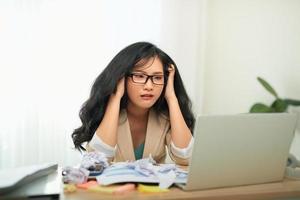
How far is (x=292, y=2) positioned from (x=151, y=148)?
1855mm

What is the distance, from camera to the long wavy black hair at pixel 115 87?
4.36 ft

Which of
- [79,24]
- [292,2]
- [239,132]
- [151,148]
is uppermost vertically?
[292,2]

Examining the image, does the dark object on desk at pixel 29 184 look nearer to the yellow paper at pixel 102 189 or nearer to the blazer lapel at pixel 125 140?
the yellow paper at pixel 102 189

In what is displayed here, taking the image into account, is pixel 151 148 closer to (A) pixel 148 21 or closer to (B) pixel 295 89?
(A) pixel 148 21

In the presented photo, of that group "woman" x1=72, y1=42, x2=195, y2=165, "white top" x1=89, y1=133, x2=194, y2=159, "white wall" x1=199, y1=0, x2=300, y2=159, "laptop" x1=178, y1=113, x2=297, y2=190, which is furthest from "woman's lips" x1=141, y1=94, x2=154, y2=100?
"white wall" x1=199, y1=0, x2=300, y2=159

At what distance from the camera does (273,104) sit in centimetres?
248

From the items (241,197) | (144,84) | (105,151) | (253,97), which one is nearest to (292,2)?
(253,97)

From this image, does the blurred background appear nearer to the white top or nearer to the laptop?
the white top

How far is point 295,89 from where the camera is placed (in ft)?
8.84

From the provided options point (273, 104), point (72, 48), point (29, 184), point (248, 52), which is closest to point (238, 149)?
point (29, 184)

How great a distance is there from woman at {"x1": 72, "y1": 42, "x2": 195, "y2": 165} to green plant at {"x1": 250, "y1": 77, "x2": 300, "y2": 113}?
1.07m

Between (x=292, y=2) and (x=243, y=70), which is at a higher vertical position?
(x=292, y=2)

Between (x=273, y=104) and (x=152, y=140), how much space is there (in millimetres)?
1389

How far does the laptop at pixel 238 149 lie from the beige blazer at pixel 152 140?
44cm
